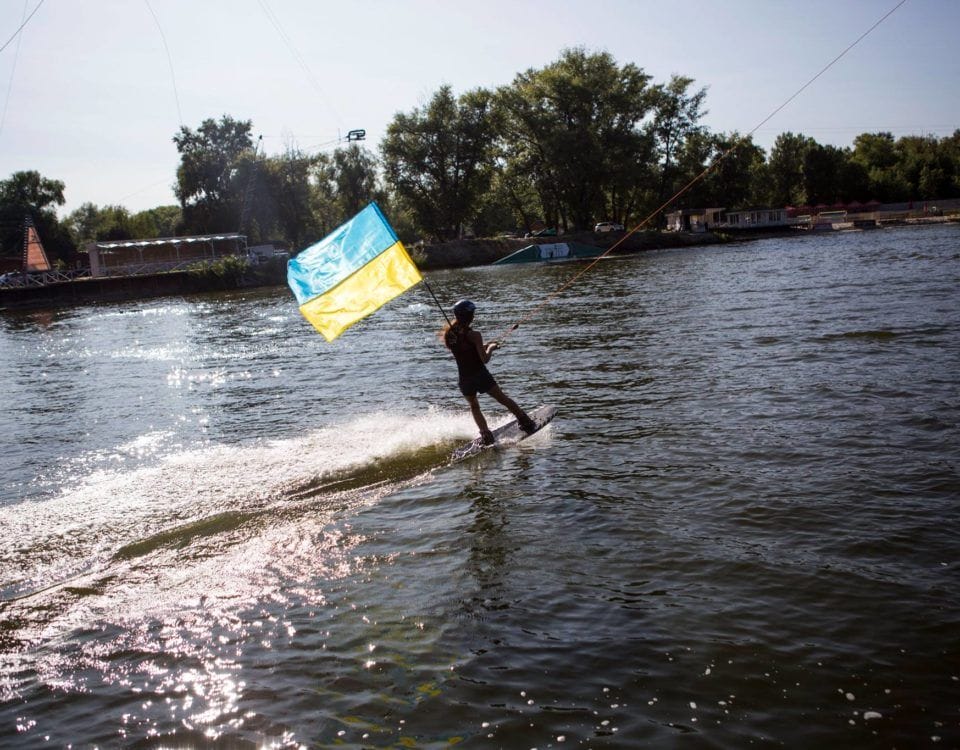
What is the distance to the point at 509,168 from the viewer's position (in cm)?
10869

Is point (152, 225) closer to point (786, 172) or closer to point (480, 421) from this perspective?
point (786, 172)

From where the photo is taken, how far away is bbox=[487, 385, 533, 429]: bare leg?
13328 mm

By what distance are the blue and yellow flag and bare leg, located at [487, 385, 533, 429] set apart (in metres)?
2.44

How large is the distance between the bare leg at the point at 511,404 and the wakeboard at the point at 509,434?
228 mm

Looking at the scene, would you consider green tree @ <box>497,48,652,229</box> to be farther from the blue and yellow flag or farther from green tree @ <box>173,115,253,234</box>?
the blue and yellow flag

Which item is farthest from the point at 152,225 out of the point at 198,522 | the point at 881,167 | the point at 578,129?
the point at 198,522

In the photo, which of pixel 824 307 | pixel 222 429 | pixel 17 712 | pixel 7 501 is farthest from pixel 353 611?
pixel 824 307

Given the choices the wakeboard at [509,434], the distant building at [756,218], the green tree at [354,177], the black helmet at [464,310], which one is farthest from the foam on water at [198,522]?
the distant building at [756,218]

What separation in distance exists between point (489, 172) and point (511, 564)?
107607 millimetres

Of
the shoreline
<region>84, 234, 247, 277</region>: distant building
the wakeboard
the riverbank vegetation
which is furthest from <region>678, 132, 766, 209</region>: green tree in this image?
the wakeboard

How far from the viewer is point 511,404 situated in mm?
13578

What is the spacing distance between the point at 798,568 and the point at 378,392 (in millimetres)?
13561

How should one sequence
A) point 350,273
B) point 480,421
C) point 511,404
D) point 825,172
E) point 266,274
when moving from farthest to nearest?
point 825,172 < point 266,274 < point 511,404 < point 480,421 < point 350,273

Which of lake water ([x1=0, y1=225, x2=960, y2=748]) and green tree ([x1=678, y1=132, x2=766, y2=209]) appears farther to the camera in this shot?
green tree ([x1=678, y1=132, x2=766, y2=209])
